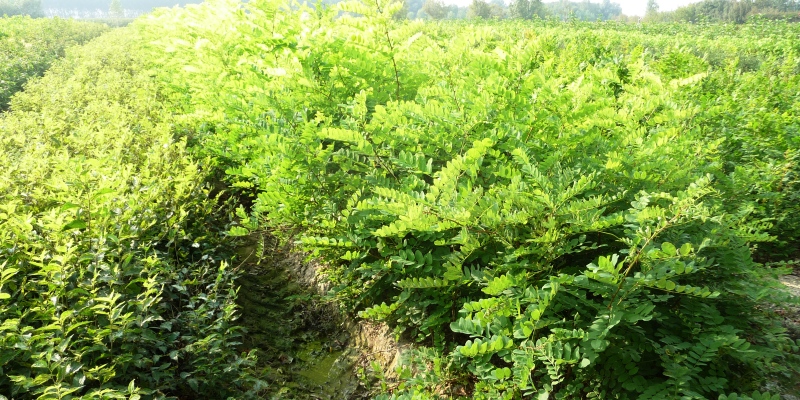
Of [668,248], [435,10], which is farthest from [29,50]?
[435,10]

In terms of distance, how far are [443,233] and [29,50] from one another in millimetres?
17130

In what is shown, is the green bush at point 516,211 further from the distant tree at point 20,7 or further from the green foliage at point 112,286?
the distant tree at point 20,7

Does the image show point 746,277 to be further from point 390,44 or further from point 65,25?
point 65,25

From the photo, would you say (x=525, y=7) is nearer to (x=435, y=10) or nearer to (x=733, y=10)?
(x=435, y=10)

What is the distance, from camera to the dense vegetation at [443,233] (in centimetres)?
209

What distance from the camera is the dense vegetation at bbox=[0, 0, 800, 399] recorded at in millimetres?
2088

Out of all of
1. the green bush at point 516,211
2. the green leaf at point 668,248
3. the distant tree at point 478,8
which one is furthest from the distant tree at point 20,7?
the green leaf at point 668,248

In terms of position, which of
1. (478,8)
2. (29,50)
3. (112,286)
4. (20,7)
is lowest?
(112,286)

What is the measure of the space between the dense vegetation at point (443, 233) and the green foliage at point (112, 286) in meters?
0.02

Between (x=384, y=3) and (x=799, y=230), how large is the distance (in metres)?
3.64

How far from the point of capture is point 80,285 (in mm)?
2465

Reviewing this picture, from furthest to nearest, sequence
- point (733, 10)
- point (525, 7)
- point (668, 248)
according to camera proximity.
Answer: point (525, 7)
point (733, 10)
point (668, 248)

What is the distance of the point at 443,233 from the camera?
2.60 metres

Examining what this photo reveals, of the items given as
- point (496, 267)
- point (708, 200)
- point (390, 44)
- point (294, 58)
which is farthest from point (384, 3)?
point (708, 200)
